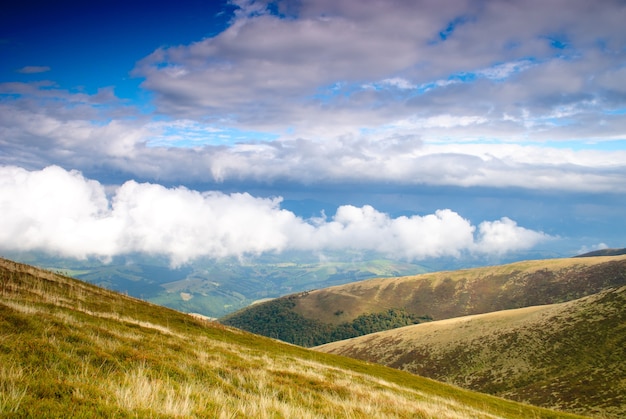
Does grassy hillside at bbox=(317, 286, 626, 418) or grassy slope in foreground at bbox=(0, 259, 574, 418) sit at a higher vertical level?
grassy slope in foreground at bbox=(0, 259, 574, 418)

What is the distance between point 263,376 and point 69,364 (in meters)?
7.36

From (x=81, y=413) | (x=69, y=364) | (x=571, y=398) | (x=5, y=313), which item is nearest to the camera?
(x=81, y=413)

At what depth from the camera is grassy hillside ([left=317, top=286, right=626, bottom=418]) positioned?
3179 inches

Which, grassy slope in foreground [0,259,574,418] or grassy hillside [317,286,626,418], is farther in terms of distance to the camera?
grassy hillside [317,286,626,418]

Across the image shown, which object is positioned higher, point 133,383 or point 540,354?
point 133,383

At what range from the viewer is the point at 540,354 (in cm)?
11144

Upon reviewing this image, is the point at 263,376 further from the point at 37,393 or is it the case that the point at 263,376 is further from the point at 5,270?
the point at 5,270

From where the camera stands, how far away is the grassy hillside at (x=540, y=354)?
80.8 m

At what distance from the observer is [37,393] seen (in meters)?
7.00

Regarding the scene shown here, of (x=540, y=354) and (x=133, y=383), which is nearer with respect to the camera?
(x=133, y=383)

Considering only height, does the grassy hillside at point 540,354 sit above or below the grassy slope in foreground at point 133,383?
below

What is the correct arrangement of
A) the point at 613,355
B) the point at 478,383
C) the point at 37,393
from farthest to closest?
the point at 478,383, the point at 613,355, the point at 37,393

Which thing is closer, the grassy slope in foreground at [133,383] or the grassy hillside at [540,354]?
the grassy slope in foreground at [133,383]

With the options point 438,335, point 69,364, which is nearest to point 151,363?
point 69,364
